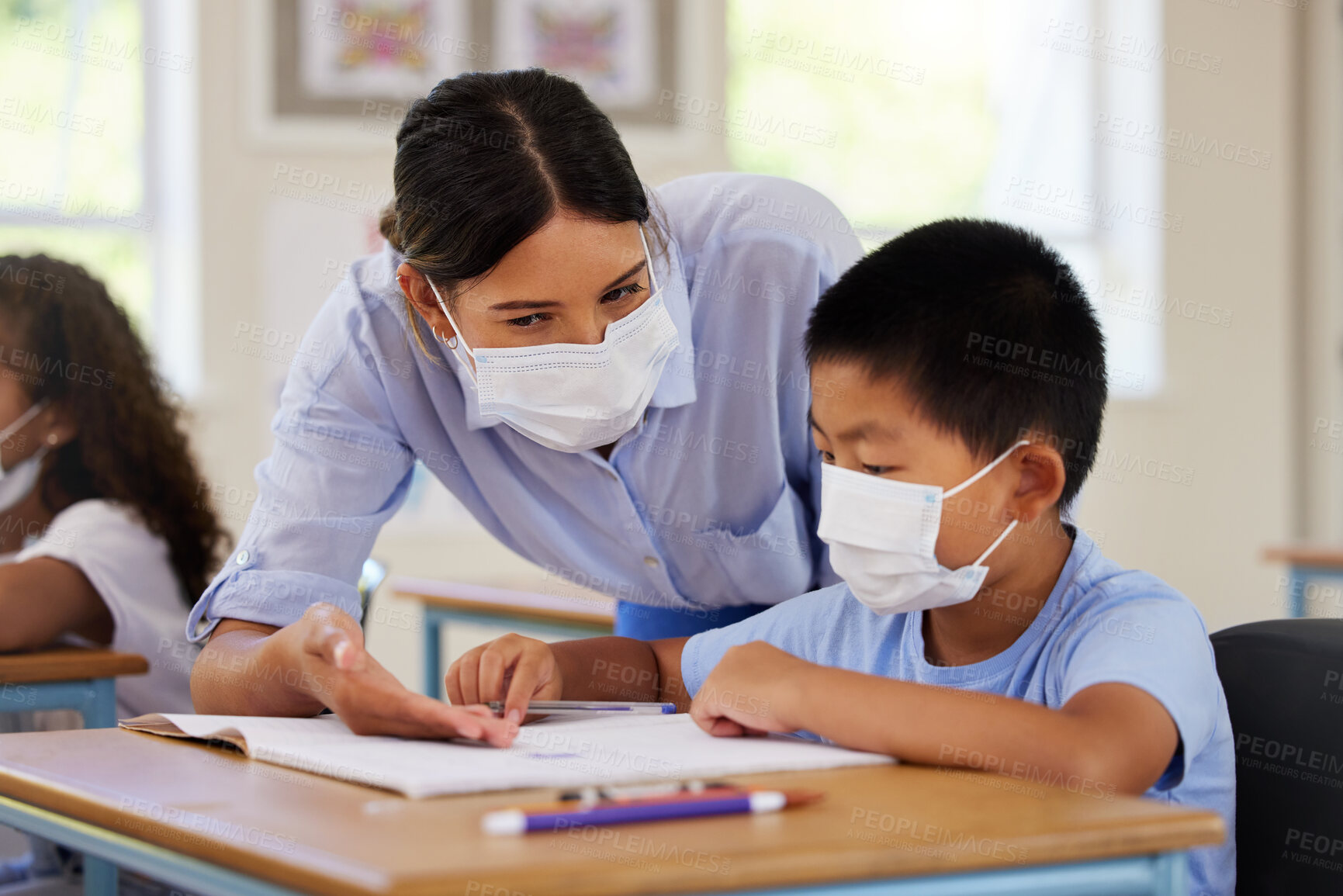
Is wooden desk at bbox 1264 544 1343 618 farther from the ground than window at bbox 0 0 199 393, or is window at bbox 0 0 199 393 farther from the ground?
window at bbox 0 0 199 393

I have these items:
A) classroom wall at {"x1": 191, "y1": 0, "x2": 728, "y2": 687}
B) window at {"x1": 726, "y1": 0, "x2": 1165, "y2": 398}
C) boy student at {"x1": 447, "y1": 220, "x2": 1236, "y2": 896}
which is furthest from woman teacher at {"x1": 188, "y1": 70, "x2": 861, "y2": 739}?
window at {"x1": 726, "y1": 0, "x2": 1165, "y2": 398}

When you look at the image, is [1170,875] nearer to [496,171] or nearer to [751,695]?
[751,695]

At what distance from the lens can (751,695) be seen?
986 mm

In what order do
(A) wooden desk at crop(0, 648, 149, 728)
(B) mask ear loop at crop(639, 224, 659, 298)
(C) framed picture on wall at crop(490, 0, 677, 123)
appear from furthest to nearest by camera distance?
(C) framed picture on wall at crop(490, 0, 677, 123)
(A) wooden desk at crop(0, 648, 149, 728)
(B) mask ear loop at crop(639, 224, 659, 298)

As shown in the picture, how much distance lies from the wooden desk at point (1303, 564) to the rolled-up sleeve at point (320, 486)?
2152 mm

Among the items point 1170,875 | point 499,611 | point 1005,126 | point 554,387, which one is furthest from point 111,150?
point 1170,875

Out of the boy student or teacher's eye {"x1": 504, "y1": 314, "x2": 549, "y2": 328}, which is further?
teacher's eye {"x1": 504, "y1": 314, "x2": 549, "y2": 328}

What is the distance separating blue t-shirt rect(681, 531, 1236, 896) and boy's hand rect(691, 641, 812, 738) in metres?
0.19

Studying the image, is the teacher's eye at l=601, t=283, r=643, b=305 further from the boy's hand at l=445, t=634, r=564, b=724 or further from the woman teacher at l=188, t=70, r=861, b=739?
the boy's hand at l=445, t=634, r=564, b=724

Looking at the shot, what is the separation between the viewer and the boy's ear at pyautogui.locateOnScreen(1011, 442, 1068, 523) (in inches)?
44.3

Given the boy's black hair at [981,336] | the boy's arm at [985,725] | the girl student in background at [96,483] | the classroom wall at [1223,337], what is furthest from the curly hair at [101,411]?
the classroom wall at [1223,337]

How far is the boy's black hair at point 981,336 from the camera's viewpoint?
3.67 ft

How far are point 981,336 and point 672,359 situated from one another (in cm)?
42

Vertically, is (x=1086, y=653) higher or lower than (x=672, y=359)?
lower
